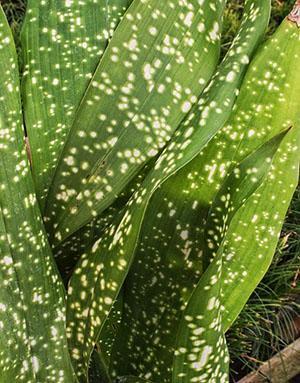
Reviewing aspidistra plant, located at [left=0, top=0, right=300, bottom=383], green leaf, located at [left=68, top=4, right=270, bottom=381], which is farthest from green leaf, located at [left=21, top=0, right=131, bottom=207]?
green leaf, located at [left=68, top=4, right=270, bottom=381]

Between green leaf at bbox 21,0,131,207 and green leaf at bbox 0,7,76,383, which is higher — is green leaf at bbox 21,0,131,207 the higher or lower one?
the higher one

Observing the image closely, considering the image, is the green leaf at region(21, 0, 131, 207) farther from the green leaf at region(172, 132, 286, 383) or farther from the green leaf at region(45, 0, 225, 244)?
the green leaf at region(172, 132, 286, 383)

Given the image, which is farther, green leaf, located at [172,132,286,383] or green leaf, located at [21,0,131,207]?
green leaf, located at [21,0,131,207]

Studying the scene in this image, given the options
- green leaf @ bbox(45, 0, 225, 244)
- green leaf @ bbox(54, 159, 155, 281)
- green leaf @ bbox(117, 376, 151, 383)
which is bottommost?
green leaf @ bbox(117, 376, 151, 383)

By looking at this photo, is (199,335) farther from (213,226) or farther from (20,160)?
(20,160)

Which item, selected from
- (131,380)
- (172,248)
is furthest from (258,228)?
(131,380)

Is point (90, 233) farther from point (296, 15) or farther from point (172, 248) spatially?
point (296, 15)
